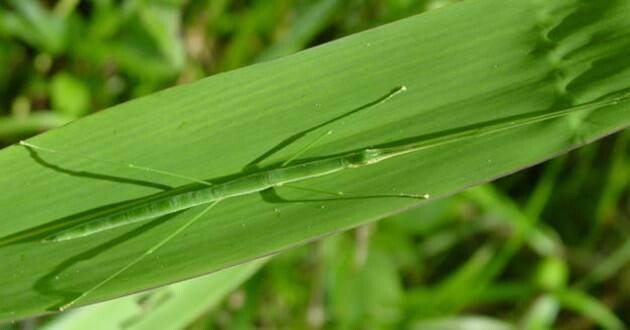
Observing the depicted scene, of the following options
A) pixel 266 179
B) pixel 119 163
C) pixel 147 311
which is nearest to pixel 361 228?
pixel 147 311

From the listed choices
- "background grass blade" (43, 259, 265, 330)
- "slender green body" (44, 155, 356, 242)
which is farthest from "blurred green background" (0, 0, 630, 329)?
"slender green body" (44, 155, 356, 242)

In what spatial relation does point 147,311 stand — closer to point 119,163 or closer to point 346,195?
point 119,163

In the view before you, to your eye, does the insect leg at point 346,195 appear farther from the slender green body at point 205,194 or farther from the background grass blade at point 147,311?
the background grass blade at point 147,311

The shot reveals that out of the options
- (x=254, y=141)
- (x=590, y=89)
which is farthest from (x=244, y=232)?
(x=590, y=89)

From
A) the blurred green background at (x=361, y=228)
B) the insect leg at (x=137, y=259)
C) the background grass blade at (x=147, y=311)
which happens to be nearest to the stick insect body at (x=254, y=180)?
the insect leg at (x=137, y=259)

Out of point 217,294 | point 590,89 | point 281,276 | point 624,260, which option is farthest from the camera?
Result: point 624,260

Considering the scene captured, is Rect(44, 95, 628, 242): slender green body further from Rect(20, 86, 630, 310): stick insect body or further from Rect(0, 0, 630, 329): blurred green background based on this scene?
Rect(0, 0, 630, 329): blurred green background

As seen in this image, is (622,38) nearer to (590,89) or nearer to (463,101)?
(590,89)
